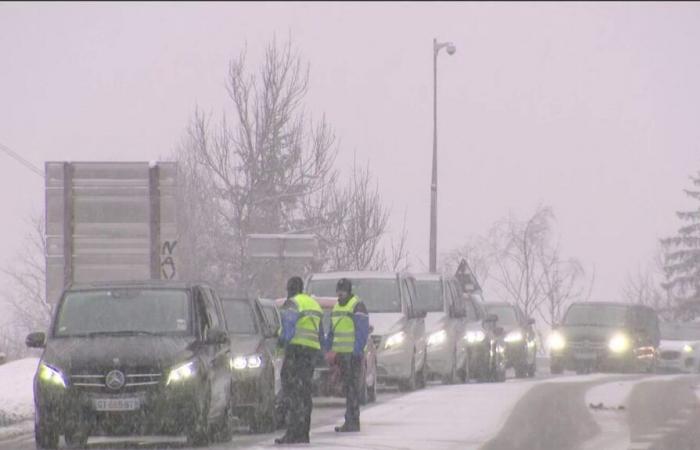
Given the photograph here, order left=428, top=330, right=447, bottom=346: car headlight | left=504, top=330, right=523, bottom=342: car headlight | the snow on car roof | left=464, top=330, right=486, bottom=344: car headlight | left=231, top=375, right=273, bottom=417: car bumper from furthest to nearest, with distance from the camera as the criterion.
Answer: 1. left=504, top=330, right=523, bottom=342: car headlight
2. left=464, top=330, right=486, bottom=344: car headlight
3. left=428, top=330, right=447, bottom=346: car headlight
4. the snow on car roof
5. left=231, top=375, right=273, bottom=417: car bumper

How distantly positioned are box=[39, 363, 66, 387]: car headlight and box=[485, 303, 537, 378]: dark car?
25908 millimetres

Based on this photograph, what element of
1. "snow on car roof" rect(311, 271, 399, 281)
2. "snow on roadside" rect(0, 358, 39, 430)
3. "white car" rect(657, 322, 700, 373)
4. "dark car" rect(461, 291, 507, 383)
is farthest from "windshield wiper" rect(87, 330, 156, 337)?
"white car" rect(657, 322, 700, 373)

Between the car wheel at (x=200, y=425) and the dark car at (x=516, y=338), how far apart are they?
25.2m

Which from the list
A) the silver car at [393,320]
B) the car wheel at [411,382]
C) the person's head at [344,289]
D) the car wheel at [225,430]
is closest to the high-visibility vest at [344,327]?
the person's head at [344,289]

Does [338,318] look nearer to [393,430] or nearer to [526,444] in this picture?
[393,430]

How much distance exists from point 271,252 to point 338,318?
16.1 m

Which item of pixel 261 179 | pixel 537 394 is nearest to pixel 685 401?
pixel 537 394

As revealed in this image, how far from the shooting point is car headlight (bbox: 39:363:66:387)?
17562 mm

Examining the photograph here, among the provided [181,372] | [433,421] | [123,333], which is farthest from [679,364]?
[181,372]

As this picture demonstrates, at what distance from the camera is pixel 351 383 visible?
770 inches

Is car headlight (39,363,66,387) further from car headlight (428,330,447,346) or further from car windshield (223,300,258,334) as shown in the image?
car headlight (428,330,447,346)

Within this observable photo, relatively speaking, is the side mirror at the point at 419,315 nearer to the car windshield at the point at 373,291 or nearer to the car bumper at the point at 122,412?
the car windshield at the point at 373,291

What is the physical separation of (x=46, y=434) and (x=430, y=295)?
53.6ft

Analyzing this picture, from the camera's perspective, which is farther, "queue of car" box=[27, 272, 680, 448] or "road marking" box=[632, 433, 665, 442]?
"road marking" box=[632, 433, 665, 442]
